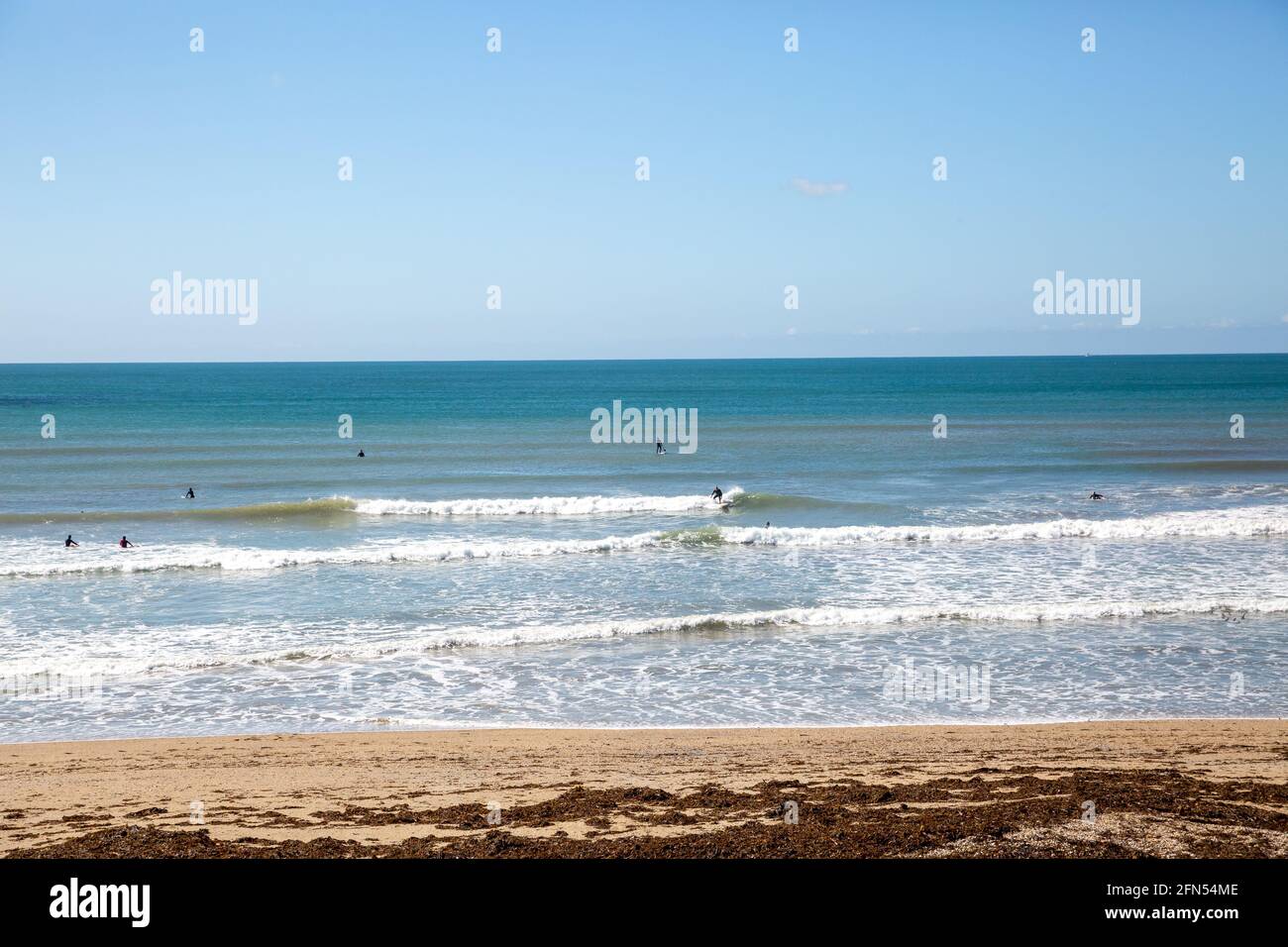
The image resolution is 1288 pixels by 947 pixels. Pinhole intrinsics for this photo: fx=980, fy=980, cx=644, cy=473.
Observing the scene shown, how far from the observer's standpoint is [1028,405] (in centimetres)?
7688

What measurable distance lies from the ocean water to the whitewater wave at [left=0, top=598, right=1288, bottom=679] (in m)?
0.07

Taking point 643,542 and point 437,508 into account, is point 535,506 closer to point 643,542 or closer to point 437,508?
point 437,508

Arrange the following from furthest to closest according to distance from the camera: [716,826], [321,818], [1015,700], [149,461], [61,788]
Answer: [149,461]
[1015,700]
[61,788]
[321,818]
[716,826]

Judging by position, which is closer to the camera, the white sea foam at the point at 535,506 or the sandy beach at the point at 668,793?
the sandy beach at the point at 668,793

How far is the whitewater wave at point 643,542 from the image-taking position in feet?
76.5

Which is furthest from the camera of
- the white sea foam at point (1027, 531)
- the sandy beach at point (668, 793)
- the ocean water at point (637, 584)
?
the white sea foam at point (1027, 531)

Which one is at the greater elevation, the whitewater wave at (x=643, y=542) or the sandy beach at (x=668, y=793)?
the whitewater wave at (x=643, y=542)

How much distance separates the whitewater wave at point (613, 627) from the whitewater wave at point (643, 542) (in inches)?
245

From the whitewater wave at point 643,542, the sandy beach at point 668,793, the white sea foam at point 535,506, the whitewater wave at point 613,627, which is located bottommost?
the sandy beach at point 668,793

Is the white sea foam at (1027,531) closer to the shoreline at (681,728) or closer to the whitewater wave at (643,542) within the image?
the whitewater wave at (643,542)

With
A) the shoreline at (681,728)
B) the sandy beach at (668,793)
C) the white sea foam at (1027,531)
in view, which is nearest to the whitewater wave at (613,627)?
the shoreline at (681,728)
